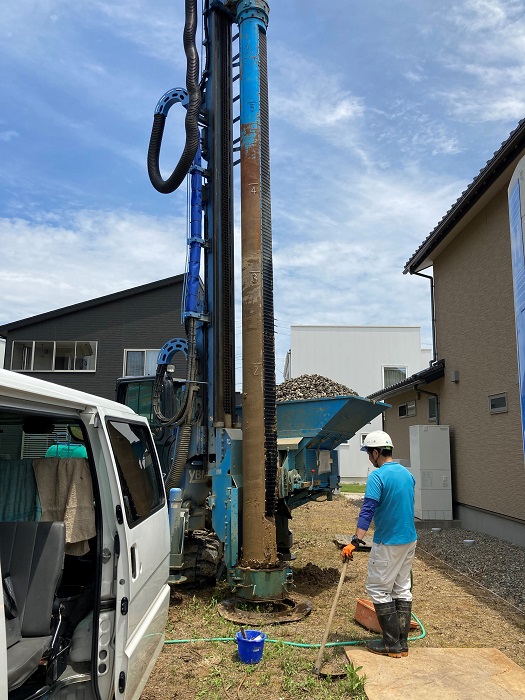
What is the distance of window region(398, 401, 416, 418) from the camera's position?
16.5m

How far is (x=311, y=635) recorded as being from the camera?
5.56m

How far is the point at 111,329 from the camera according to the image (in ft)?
71.0

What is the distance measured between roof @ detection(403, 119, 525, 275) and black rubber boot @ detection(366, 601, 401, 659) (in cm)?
674

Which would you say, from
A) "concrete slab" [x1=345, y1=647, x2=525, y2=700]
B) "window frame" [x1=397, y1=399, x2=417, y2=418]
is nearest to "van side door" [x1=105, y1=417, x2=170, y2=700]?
"concrete slab" [x1=345, y1=647, x2=525, y2=700]

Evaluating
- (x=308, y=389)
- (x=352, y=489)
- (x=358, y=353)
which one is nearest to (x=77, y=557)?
(x=308, y=389)

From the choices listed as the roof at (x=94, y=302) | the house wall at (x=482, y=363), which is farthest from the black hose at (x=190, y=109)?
the roof at (x=94, y=302)

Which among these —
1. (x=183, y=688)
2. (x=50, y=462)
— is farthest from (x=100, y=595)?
(x=183, y=688)

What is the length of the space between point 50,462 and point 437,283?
12492 millimetres

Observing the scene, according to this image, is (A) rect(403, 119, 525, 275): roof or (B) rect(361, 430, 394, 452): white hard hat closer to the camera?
(B) rect(361, 430, 394, 452): white hard hat

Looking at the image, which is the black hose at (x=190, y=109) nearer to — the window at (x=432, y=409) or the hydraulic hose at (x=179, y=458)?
the hydraulic hose at (x=179, y=458)

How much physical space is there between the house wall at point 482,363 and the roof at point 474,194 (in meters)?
0.32

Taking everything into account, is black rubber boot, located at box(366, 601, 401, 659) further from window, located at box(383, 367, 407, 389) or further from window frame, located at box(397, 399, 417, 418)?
window, located at box(383, 367, 407, 389)

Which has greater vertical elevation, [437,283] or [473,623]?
[437,283]

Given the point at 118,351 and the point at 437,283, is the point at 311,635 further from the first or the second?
the point at 118,351
